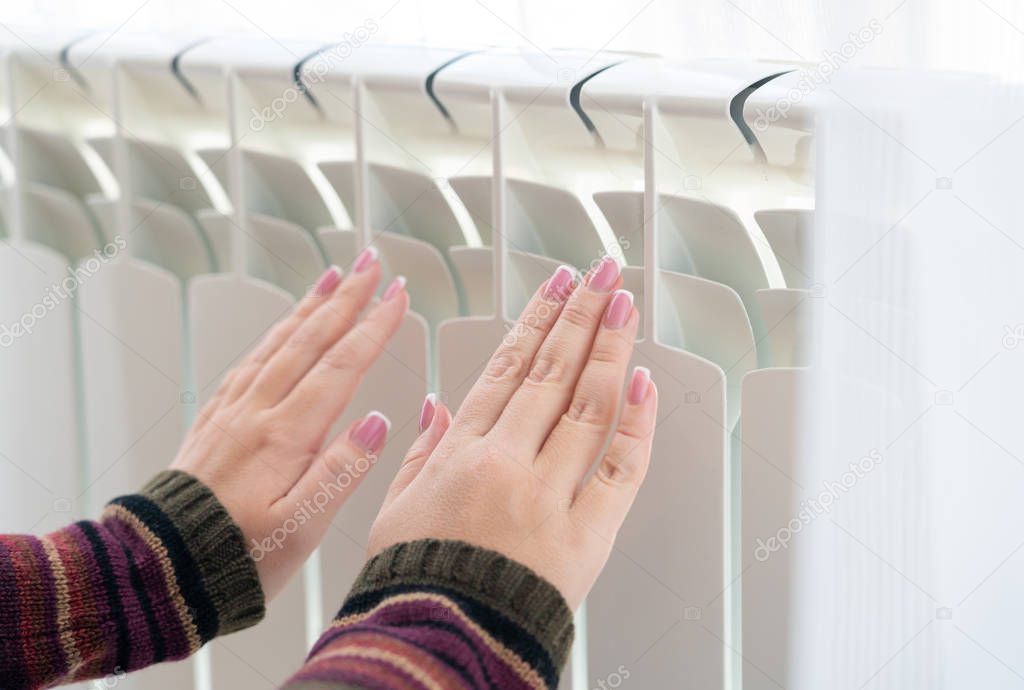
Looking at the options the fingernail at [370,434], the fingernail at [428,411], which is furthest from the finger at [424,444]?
the fingernail at [370,434]

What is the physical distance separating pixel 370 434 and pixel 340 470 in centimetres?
4

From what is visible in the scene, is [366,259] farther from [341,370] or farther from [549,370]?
[549,370]

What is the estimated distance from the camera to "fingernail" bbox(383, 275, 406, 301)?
0.92m

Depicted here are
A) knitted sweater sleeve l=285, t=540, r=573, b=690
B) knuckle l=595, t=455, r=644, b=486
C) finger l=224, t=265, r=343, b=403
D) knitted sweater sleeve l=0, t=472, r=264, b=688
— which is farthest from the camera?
finger l=224, t=265, r=343, b=403

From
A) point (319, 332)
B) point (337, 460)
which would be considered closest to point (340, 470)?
point (337, 460)

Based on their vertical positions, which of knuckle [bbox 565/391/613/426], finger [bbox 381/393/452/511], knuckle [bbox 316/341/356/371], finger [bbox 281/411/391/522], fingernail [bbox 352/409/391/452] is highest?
knuckle [bbox 565/391/613/426]

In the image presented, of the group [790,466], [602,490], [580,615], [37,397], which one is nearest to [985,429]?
[790,466]

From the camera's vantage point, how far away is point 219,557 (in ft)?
2.98

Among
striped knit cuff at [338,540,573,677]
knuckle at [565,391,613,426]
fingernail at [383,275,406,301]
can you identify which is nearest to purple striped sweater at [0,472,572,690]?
striped knit cuff at [338,540,573,677]

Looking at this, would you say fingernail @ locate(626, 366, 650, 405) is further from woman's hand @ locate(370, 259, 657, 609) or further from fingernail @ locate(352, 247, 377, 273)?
fingernail @ locate(352, 247, 377, 273)

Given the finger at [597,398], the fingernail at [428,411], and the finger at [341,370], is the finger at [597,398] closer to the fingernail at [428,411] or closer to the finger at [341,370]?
the fingernail at [428,411]

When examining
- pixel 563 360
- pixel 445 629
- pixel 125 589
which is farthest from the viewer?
pixel 125 589

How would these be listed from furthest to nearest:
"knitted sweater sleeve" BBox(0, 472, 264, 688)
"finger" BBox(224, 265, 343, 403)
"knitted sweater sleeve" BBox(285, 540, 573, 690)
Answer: "finger" BBox(224, 265, 343, 403) → "knitted sweater sleeve" BBox(0, 472, 264, 688) → "knitted sweater sleeve" BBox(285, 540, 573, 690)

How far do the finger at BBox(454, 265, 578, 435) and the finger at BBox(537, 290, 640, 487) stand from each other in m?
0.04
